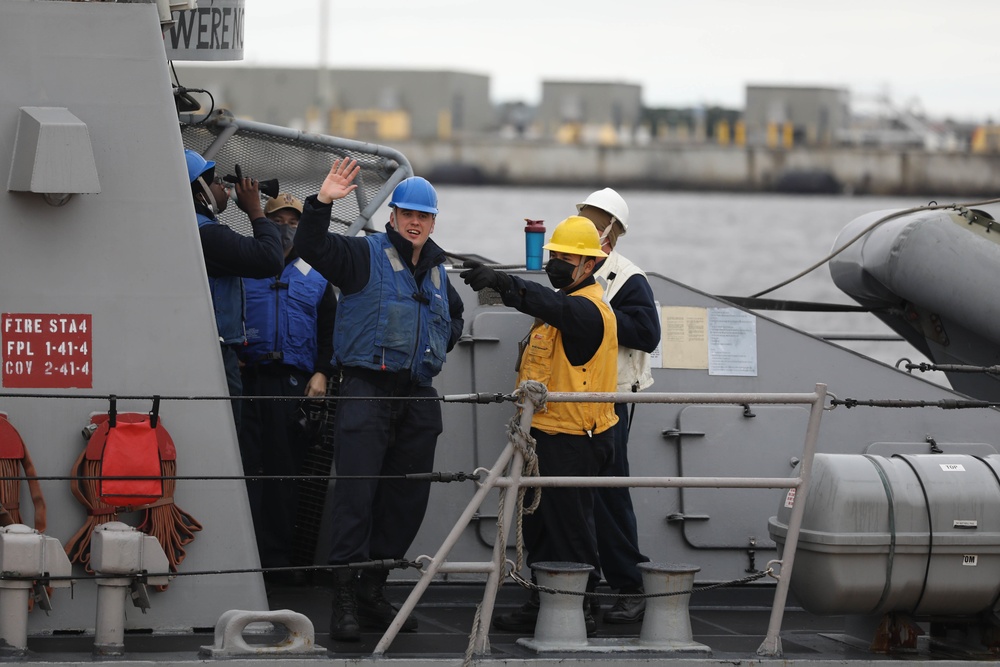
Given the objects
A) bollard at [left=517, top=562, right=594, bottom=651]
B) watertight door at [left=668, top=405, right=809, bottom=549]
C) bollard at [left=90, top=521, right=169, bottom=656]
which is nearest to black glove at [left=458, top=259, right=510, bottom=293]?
bollard at [left=517, top=562, right=594, bottom=651]

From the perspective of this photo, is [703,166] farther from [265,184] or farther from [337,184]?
[337,184]

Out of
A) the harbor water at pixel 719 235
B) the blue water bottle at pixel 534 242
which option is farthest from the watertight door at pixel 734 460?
the harbor water at pixel 719 235

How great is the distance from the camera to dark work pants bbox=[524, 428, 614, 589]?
4980 millimetres

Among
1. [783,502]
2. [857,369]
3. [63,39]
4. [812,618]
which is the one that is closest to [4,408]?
[63,39]

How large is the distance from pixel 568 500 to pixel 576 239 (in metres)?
0.88

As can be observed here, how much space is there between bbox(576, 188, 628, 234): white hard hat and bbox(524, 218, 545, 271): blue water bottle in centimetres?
40

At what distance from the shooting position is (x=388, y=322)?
477cm

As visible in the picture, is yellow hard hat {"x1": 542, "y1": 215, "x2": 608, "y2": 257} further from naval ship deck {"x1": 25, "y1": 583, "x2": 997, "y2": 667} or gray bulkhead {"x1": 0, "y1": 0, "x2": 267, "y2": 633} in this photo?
naval ship deck {"x1": 25, "y1": 583, "x2": 997, "y2": 667}

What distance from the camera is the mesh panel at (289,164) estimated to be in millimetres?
5863

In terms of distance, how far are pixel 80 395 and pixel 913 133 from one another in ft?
244

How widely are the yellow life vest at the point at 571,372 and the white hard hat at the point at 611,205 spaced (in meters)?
0.49

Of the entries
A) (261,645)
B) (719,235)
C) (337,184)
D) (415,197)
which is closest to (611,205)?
(415,197)

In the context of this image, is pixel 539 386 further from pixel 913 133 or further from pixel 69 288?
pixel 913 133

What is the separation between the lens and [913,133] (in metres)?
74.7
